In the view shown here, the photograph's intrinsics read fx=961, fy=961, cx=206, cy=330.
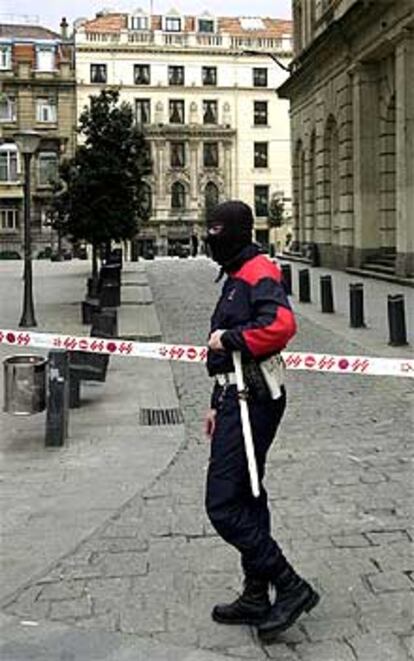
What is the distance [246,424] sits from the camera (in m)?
3.92

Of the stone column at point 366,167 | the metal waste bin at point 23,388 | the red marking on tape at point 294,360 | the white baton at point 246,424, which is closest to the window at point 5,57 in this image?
the stone column at point 366,167

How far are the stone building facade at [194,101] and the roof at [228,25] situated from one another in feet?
0.27

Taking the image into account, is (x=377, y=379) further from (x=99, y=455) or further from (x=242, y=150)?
(x=242, y=150)

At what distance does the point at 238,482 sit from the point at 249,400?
340 millimetres

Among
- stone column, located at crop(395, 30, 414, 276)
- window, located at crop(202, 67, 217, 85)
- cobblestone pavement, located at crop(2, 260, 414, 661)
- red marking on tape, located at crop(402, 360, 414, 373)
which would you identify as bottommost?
cobblestone pavement, located at crop(2, 260, 414, 661)

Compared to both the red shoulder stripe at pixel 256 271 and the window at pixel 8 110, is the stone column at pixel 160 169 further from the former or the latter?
the red shoulder stripe at pixel 256 271

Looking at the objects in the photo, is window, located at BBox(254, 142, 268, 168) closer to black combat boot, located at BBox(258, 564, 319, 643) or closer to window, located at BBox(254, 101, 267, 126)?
window, located at BBox(254, 101, 267, 126)

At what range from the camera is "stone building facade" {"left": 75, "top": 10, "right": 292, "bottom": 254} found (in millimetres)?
76750

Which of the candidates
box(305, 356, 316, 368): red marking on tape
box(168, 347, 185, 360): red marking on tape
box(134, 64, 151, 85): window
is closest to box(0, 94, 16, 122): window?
box(134, 64, 151, 85): window

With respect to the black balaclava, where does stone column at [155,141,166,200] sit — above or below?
above

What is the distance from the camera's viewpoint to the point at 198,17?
80.8 m

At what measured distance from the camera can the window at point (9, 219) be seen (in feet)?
238

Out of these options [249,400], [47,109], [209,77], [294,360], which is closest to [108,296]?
Answer: [294,360]

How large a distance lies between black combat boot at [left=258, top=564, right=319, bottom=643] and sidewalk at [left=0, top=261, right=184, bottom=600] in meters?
1.35
